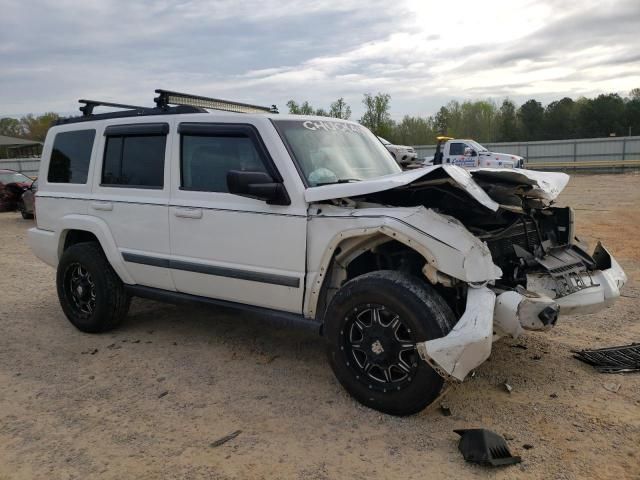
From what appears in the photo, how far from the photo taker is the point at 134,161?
4.89 metres

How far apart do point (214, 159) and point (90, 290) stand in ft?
6.45

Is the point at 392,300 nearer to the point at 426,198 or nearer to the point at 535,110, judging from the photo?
the point at 426,198

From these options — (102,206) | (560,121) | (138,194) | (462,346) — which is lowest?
(462,346)

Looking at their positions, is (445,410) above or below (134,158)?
below

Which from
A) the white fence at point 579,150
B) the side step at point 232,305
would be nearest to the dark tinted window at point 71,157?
the side step at point 232,305

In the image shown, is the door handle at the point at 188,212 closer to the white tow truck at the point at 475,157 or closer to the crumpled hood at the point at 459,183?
the crumpled hood at the point at 459,183

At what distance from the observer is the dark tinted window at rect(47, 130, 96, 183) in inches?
209

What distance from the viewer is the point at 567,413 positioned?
346 centimetres

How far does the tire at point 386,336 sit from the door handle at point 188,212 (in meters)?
1.38

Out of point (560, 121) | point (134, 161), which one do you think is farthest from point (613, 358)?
point (560, 121)

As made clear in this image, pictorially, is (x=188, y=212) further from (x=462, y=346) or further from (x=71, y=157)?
(x=462, y=346)

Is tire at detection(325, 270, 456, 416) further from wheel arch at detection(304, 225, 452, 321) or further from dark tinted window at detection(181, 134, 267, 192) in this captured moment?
dark tinted window at detection(181, 134, 267, 192)

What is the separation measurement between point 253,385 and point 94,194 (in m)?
2.46

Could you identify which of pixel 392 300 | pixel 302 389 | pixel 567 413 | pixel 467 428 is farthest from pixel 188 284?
pixel 567 413
